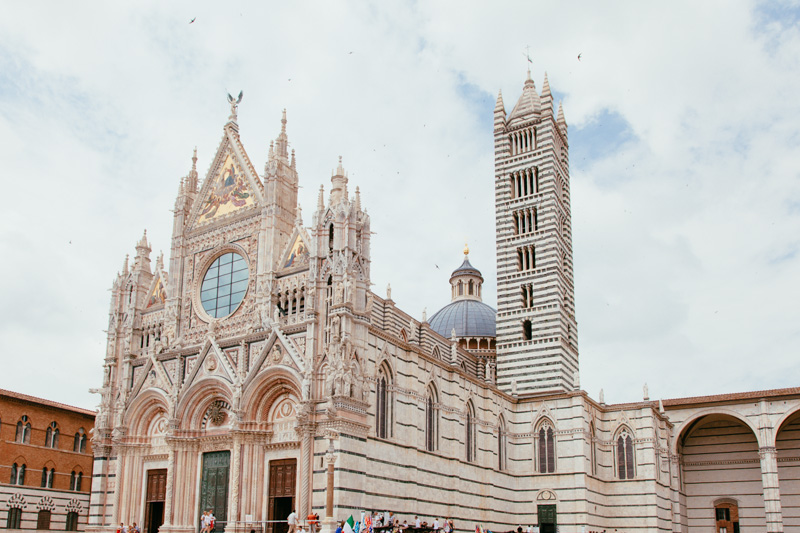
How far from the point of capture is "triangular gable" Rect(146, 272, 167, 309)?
36.1 metres

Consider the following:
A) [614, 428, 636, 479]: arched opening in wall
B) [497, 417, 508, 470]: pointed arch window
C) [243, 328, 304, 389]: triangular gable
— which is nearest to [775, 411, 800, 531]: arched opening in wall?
[614, 428, 636, 479]: arched opening in wall

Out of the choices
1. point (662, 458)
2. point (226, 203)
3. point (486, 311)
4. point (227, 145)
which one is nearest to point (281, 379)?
point (226, 203)

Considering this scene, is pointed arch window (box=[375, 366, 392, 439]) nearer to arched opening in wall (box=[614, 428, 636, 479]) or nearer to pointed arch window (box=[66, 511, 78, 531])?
arched opening in wall (box=[614, 428, 636, 479])

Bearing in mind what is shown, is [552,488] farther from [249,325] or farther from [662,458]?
[249,325]

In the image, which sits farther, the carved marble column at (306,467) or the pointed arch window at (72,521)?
the pointed arch window at (72,521)

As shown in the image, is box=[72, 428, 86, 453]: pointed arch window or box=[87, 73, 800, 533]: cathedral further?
box=[72, 428, 86, 453]: pointed arch window

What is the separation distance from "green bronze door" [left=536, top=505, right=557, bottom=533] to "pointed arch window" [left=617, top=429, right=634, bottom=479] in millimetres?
4438

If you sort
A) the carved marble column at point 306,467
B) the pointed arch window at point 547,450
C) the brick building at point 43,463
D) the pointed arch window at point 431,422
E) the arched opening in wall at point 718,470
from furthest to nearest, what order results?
1. the arched opening in wall at point 718,470
2. the pointed arch window at point 547,450
3. the brick building at point 43,463
4. the pointed arch window at point 431,422
5. the carved marble column at point 306,467

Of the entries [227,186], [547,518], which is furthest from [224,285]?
[547,518]

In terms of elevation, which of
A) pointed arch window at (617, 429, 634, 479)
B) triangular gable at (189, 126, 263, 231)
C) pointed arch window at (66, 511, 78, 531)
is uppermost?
triangular gable at (189, 126, 263, 231)

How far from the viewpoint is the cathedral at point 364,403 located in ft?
95.4

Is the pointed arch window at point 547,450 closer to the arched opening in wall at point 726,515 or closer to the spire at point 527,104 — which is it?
the arched opening in wall at point 726,515

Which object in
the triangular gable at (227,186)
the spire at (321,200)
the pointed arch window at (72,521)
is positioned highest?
the triangular gable at (227,186)

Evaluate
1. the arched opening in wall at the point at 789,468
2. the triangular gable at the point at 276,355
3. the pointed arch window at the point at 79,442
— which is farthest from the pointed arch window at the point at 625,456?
the pointed arch window at the point at 79,442
